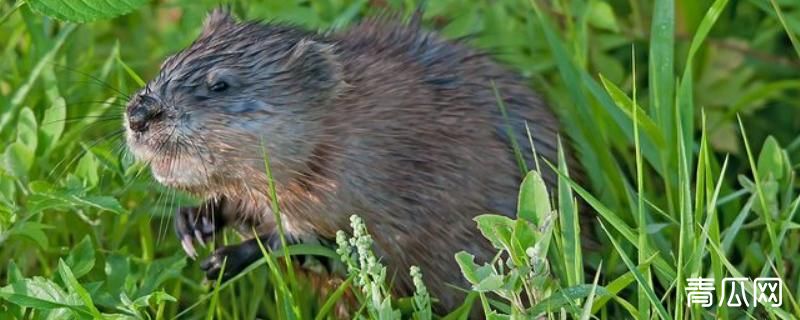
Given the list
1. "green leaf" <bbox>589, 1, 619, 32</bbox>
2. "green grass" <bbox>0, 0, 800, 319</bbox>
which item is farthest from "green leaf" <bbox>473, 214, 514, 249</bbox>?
"green leaf" <bbox>589, 1, 619, 32</bbox>

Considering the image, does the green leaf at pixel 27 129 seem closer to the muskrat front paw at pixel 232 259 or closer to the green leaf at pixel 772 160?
the muskrat front paw at pixel 232 259

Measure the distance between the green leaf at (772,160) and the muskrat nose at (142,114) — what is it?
4.88 feet

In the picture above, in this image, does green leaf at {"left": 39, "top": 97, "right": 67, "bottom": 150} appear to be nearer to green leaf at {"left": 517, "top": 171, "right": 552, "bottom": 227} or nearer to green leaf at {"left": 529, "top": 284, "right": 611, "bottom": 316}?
green leaf at {"left": 517, "top": 171, "right": 552, "bottom": 227}

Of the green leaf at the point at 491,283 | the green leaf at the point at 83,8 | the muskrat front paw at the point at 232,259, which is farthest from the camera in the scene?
the muskrat front paw at the point at 232,259

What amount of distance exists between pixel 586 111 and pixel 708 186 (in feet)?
3.02

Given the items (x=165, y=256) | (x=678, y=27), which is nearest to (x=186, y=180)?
(x=165, y=256)

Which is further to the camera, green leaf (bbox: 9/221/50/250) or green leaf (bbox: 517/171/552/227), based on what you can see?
green leaf (bbox: 9/221/50/250)

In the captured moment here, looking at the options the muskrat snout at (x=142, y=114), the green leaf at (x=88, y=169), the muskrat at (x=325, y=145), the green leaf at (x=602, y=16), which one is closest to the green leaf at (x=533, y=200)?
the muskrat at (x=325, y=145)

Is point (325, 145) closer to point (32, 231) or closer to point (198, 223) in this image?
point (198, 223)

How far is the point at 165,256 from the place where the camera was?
4.29 meters

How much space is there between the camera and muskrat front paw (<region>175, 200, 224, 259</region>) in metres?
3.89

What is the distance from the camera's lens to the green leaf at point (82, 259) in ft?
11.6

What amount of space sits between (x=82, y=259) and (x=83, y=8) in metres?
0.57

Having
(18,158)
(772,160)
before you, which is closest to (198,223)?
(18,158)
